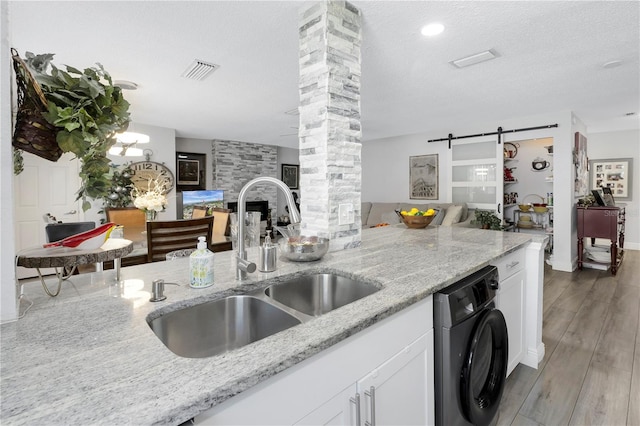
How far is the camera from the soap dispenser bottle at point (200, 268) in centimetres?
111

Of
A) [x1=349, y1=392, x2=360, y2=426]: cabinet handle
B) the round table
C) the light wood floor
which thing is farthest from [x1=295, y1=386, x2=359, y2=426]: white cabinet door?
the light wood floor

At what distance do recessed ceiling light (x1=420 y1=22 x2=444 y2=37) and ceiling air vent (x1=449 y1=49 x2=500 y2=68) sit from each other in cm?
61

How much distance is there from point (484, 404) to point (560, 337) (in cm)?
163

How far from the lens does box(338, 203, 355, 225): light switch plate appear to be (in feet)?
6.14

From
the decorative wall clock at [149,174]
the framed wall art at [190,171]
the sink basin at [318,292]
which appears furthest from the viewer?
the framed wall art at [190,171]

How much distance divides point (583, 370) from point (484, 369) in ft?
3.90

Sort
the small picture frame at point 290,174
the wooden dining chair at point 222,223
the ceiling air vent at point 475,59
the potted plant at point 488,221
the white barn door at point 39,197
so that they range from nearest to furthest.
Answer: the ceiling air vent at point 475,59, the wooden dining chair at point 222,223, the white barn door at point 39,197, the potted plant at point 488,221, the small picture frame at point 290,174

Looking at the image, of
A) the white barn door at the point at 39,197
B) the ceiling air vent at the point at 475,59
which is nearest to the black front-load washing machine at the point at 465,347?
the ceiling air vent at the point at 475,59

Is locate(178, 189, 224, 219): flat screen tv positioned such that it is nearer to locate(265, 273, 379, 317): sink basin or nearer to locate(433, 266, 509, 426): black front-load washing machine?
locate(265, 273, 379, 317): sink basin

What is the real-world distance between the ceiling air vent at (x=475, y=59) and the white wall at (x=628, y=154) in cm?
544

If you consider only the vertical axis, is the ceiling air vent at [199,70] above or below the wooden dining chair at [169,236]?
above

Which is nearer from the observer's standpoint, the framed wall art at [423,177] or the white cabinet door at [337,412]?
the white cabinet door at [337,412]

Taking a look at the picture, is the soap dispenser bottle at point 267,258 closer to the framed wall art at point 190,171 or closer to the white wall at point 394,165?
the white wall at point 394,165

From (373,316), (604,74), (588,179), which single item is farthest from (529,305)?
(588,179)
